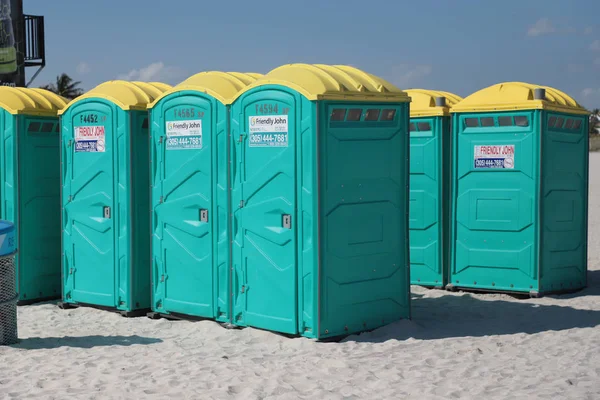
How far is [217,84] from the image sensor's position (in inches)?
281

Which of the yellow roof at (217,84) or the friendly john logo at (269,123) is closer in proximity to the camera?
the friendly john logo at (269,123)

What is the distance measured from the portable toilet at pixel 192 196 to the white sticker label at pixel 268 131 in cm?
32

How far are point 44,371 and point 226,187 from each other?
2053mm

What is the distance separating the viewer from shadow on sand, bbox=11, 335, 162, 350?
6504 millimetres

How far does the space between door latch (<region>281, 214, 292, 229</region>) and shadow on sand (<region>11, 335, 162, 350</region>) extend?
1283 millimetres

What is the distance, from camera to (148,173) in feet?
25.6

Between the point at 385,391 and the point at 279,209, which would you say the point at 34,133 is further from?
the point at 385,391

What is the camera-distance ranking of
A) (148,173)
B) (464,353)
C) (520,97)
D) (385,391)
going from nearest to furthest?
(385,391) → (464,353) → (148,173) → (520,97)

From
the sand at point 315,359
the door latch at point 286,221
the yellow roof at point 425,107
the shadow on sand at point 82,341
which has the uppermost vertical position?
the yellow roof at point 425,107

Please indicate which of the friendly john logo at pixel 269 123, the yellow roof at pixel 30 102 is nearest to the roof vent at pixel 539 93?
the friendly john logo at pixel 269 123

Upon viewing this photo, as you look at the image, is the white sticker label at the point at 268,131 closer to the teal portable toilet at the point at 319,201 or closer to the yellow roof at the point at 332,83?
the teal portable toilet at the point at 319,201

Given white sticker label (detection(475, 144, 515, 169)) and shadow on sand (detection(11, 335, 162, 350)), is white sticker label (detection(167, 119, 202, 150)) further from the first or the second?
white sticker label (detection(475, 144, 515, 169))

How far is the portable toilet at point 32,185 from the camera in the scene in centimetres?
845

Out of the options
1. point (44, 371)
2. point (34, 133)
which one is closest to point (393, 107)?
point (44, 371)
